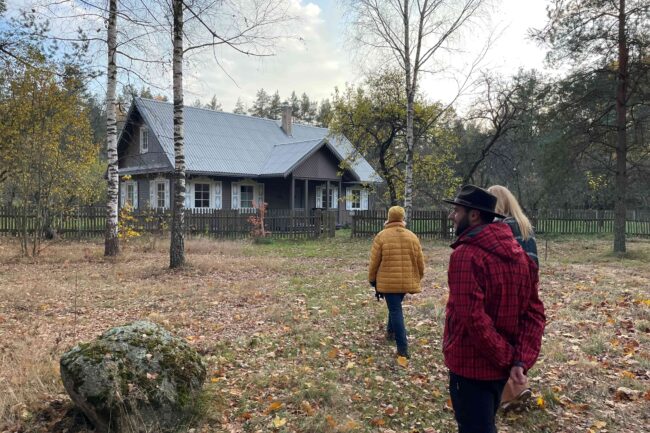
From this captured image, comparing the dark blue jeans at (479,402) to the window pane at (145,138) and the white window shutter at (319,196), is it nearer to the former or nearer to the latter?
the window pane at (145,138)

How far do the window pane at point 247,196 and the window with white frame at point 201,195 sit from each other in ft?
7.51

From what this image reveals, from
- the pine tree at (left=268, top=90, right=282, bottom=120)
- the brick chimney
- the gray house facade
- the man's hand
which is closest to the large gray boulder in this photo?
the man's hand

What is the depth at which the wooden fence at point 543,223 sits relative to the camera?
2162 cm

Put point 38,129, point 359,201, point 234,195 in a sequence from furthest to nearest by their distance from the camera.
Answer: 1. point 359,201
2. point 234,195
3. point 38,129

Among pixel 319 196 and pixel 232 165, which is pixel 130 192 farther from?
pixel 319 196

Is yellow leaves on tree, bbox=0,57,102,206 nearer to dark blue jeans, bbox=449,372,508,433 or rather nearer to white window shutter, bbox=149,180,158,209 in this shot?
white window shutter, bbox=149,180,158,209

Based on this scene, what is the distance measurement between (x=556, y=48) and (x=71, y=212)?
64.1 ft

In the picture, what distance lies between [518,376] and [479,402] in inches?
11.1

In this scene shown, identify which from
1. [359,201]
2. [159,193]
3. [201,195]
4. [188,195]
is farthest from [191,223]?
[359,201]

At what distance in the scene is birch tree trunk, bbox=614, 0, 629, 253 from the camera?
14.9m

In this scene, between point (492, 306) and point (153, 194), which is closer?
point (492, 306)

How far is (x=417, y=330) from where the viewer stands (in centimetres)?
661

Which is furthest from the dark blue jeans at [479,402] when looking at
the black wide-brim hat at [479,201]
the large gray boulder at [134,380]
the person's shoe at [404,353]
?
the person's shoe at [404,353]

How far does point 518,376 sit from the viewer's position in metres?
2.29
